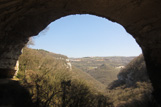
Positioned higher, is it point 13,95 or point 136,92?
point 13,95

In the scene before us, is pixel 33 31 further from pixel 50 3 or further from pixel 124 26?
pixel 124 26

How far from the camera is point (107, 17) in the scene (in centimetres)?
509

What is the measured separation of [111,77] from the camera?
7925 centimetres

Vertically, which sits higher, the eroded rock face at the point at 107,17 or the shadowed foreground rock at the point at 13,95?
the eroded rock face at the point at 107,17

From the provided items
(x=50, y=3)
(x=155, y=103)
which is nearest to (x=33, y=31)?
(x=50, y=3)

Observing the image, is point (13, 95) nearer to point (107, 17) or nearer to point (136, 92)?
point (107, 17)

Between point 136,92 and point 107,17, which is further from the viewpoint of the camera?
point 136,92

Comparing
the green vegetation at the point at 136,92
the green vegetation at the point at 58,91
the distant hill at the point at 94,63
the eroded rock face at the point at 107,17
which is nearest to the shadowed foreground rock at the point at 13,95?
the green vegetation at the point at 58,91

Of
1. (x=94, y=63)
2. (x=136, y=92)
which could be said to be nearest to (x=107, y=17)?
(x=136, y=92)

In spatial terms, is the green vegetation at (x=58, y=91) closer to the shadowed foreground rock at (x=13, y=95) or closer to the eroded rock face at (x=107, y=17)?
the shadowed foreground rock at (x=13, y=95)

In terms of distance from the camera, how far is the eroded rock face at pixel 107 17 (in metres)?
3.80

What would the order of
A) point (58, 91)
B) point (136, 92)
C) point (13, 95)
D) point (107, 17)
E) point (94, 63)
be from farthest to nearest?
point (94, 63) < point (136, 92) < point (58, 91) < point (13, 95) < point (107, 17)

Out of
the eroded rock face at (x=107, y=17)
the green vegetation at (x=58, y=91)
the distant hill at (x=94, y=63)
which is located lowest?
the distant hill at (x=94, y=63)

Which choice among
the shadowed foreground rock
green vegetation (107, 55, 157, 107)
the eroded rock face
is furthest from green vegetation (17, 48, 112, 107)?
green vegetation (107, 55, 157, 107)
